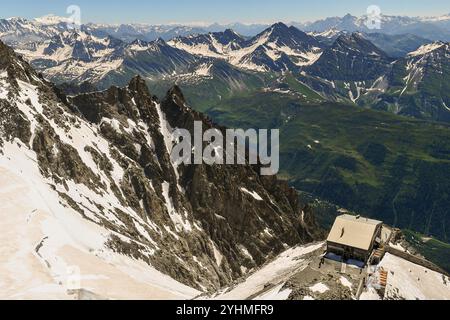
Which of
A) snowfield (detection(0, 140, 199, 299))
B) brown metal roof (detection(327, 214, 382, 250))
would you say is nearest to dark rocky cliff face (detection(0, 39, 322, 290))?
snowfield (detection(0, 140, 199, 299))

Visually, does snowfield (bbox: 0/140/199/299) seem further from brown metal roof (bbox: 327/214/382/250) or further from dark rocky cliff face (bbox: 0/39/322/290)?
brown metal roof (bbox: 327/214/382/250)

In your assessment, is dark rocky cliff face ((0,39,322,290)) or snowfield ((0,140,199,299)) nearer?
snowfield ((0,140,199,299))

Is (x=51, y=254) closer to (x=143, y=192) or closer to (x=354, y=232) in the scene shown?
(x=354, y=232)

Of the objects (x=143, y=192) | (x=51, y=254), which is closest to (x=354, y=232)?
(x=51, y=254)

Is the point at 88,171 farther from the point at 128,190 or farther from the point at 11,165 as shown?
the point at 11,165

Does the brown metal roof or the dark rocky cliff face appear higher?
the brown metal roof

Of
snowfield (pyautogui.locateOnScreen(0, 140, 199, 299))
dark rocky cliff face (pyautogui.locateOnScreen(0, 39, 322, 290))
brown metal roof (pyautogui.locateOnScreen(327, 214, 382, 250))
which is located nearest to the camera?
snowfield (pyautogui.locateOnScreen(0, 140, 199, 299))
